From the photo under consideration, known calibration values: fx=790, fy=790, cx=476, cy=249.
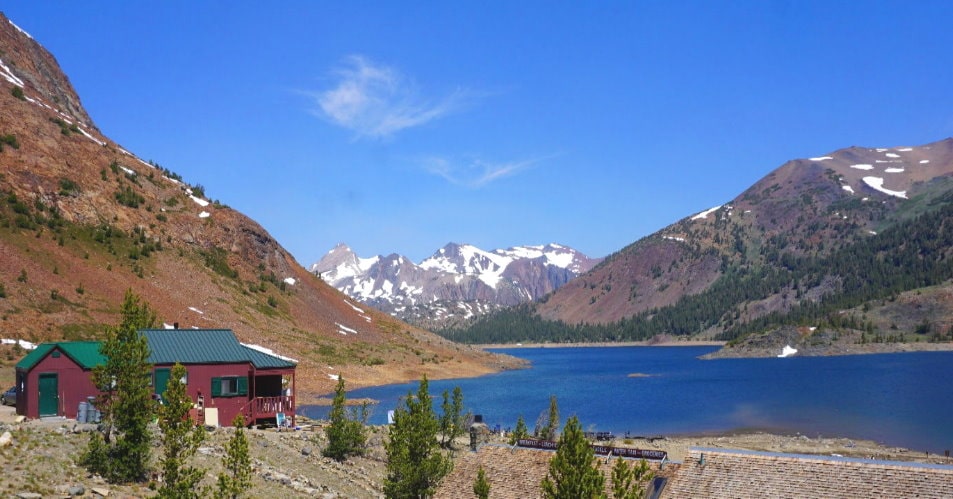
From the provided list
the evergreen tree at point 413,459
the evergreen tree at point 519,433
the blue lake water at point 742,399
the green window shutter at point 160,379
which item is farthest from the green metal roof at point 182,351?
the blue lake water at point 742,399

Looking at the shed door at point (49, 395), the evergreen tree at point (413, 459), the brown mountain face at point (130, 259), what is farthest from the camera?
the brown mountain face at point (130, 259)

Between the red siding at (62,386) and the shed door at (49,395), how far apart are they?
5.8 inches

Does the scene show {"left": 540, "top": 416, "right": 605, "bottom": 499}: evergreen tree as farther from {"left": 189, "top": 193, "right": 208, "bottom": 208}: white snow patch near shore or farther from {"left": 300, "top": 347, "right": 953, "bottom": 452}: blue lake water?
{"left": 189, "top": 193, "right": 208, "bottom": 208}: white snow patch near shore

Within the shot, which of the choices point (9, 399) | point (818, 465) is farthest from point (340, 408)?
point (818, 465)

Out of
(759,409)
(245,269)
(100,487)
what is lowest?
(759,409)

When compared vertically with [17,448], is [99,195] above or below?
above


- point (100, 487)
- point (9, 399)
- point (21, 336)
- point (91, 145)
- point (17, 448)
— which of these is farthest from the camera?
point (91, 145)

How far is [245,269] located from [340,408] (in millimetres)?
108743

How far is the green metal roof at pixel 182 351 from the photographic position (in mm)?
45219

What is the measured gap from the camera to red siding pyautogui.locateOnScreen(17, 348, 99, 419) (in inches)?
1721

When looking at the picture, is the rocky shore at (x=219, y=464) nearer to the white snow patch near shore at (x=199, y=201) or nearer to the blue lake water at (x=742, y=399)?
the blue lake water at (x=742, y=399)

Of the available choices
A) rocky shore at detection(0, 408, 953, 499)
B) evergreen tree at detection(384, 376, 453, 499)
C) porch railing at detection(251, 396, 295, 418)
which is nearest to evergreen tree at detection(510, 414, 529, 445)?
rocky shore at detection(0, 408, 953, 499)

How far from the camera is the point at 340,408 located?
46125 mm

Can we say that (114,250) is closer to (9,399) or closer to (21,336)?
(21,336)
